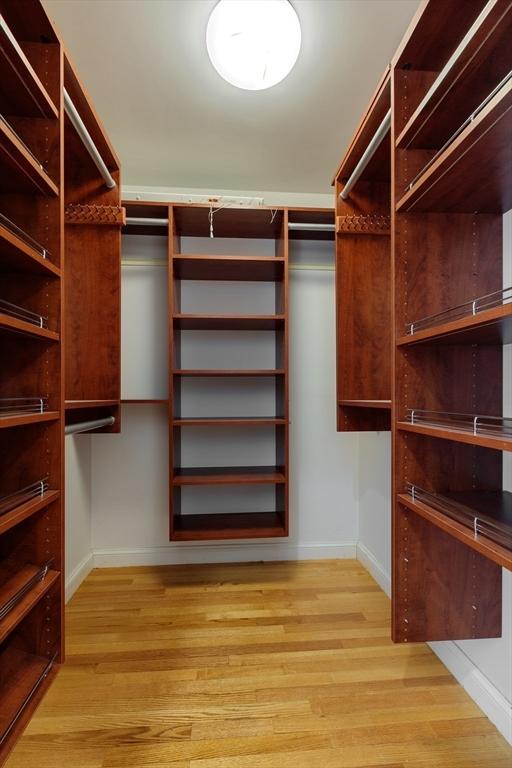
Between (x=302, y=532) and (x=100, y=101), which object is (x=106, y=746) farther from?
(x=100, y=101)

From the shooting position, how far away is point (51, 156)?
4.04 feet

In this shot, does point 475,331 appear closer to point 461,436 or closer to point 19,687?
point 461,436

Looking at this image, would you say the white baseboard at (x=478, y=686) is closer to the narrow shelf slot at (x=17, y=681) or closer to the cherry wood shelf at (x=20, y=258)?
the narrow shelf slot at (x=17, y=681)

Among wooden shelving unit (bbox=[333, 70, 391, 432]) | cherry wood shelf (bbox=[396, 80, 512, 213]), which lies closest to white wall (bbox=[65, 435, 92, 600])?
wooden shelving unit (bbox=[333, 70, 391, 432])

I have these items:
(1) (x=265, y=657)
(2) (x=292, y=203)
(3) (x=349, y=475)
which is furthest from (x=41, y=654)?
(2) (x=292, y=203)

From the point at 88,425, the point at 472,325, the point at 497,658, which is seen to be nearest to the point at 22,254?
the point at 88,425

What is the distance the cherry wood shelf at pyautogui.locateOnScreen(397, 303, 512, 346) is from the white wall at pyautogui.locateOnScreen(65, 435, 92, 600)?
1.88 m

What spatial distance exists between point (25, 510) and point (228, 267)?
1.65 metres

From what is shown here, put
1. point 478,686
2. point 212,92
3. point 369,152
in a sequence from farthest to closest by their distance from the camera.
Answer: point 212,92, point 369,152, point 478,686

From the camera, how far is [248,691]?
4.94 feet

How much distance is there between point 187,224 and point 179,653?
2149 millimetres

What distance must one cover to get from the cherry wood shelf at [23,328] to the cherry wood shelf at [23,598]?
68cm

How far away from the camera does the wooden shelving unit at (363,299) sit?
191 cm

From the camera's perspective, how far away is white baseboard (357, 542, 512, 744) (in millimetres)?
1315
